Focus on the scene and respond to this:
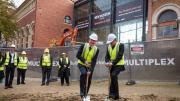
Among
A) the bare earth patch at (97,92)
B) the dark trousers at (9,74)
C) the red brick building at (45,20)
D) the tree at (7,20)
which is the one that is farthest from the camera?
the red brick building at (45,20)

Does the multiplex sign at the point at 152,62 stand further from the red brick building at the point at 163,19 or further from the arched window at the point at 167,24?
the arched window at the point at 167,24

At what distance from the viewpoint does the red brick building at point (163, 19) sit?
30.0 meters

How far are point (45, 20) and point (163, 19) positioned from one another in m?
22.8

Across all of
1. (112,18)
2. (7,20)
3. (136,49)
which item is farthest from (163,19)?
(7,20)

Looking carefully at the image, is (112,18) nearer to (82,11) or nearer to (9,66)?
(82,11)

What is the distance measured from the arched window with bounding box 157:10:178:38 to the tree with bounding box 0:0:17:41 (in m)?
15.3

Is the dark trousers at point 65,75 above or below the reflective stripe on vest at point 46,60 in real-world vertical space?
below

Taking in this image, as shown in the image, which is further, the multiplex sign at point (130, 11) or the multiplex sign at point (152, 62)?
the multiplex sign at point (130, 11)

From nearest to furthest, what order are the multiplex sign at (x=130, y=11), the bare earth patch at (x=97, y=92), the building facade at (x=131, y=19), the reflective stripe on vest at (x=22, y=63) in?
1. the bare earth patch at (x=97, y=92)
2. the reflective stripe on vest at (x=22, y=63)
3. the building facade at (x=131, y=19)
4. the multiplex sign at (x=130, y=11)

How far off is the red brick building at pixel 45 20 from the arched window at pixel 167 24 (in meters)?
22.3

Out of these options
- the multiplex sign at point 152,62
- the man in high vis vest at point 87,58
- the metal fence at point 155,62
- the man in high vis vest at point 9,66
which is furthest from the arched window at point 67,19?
the man in high vis vest at point 87,58

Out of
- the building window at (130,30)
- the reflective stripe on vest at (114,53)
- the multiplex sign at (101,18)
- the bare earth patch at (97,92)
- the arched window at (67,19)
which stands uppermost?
the arched window at (67,19)

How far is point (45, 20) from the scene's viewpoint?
5122cm

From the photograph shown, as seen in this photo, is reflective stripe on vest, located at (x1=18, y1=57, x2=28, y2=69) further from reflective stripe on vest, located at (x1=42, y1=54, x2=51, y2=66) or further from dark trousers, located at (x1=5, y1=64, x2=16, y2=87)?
dark trousers, located at (x1=5, y1=64, x2=16, y2=87)
